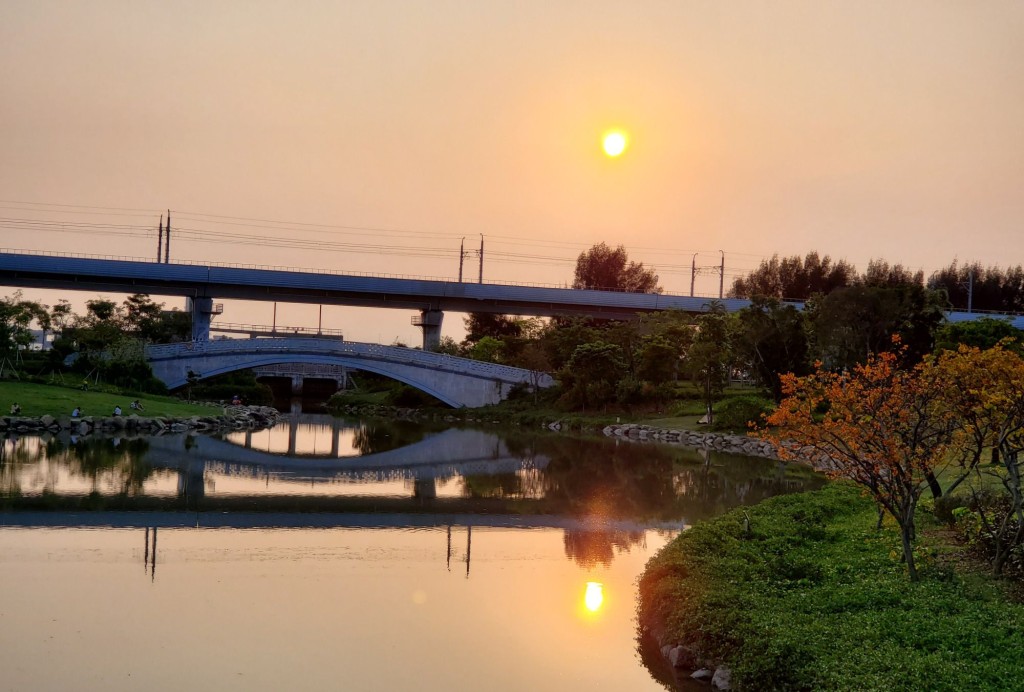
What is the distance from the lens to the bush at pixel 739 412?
39.4 meters

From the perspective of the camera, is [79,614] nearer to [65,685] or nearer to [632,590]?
[65,685]

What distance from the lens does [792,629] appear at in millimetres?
10172

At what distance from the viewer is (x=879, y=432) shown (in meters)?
12.6

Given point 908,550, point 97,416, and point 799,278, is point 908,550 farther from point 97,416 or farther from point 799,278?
point 799,278

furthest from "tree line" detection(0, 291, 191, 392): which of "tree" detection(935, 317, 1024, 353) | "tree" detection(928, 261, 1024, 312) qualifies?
"tree" detection(928, 261, 1024, 312)

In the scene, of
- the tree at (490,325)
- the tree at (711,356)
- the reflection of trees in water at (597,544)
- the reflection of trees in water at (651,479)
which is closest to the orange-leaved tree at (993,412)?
the reflection of trees in water at (597,544)

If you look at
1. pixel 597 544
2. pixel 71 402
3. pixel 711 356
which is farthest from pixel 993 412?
pixel 71 402

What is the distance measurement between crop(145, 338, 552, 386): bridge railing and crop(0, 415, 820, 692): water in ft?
70.8

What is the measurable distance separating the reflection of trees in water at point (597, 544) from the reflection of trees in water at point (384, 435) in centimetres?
1696

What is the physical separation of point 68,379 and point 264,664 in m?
36.8

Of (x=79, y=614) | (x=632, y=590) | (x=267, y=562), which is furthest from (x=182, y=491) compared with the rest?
(x=632, y=590)

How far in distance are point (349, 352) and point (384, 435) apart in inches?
439

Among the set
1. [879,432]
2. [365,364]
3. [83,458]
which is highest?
[879,432]

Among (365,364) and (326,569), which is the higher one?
(365,364)
